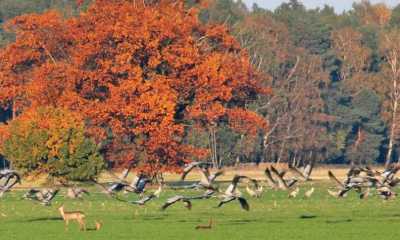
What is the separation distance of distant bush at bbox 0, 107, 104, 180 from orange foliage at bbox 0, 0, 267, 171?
1.62 meters

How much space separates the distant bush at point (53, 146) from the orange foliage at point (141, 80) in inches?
63.9

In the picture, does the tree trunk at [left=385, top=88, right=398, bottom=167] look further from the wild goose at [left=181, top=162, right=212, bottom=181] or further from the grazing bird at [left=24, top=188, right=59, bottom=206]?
the wild goose at [left=181, top=162, right=212, bottom=181]

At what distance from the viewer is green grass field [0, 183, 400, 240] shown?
1774 inches

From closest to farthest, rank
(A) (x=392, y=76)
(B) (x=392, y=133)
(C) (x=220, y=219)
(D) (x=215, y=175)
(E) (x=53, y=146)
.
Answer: (D) (x=215, y=175)
(C) (x=220, y=219)
(E) (x=53, y=146)
(B) (x=392, y=133)
(A) (x=392, y=76)

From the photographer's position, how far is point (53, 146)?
87250mm

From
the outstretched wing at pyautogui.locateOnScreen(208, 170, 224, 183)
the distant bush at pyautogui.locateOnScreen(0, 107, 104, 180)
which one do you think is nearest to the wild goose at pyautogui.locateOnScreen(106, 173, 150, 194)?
the outstretched wing at pyautogui.locateOnScreen(208, 170, 224, 183)

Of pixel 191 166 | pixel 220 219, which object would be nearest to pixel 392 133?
pixel 220 219

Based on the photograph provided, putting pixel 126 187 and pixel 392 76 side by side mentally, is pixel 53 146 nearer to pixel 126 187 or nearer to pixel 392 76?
pixel 126 187

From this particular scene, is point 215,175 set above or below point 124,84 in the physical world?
below

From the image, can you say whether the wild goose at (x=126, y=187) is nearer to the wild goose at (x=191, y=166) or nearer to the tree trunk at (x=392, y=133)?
the wild goose at (x=191, y=166)

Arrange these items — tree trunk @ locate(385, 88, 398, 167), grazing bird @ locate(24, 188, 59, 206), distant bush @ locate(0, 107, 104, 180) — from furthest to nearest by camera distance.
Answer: tree trunk @ locate(385, 88, 398, 167)
distant bush @ locate(0, 107, 104, 180)
grazing bird @ locate(24, 188, 59, 206)

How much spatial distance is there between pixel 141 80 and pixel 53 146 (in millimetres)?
6280

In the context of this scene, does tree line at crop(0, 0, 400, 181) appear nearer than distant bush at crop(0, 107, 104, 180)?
No

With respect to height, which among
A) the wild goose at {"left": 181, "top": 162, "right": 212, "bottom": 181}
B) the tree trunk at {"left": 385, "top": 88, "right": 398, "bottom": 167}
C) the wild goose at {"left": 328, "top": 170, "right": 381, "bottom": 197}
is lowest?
the tree trunk at {"left": 385, "top": 88, "right": 398, "bottom": 167}
